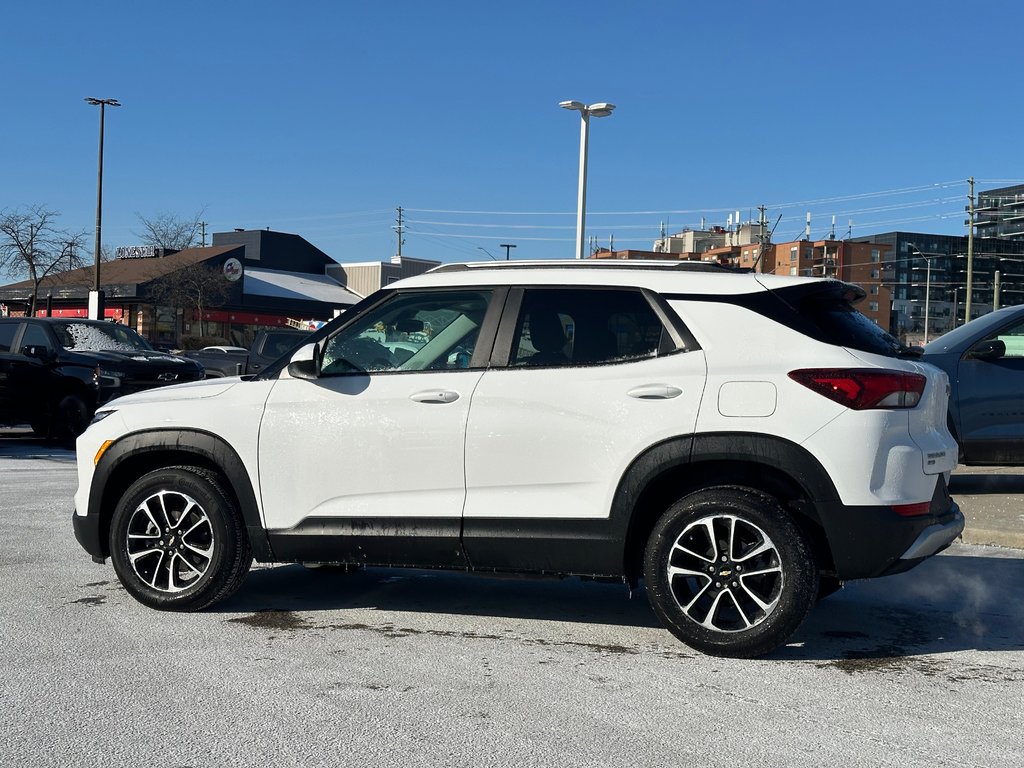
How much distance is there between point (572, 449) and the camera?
5074mm

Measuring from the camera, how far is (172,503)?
18.8 ft

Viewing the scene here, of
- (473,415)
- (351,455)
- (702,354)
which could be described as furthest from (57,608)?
(702,354)

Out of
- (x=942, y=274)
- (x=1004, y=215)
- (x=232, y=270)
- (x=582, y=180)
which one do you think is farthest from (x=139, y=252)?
(x=1004, y=215)

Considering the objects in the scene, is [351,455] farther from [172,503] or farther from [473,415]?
[172,503]

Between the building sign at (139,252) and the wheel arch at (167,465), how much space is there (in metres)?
67.7

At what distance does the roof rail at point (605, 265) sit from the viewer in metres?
5.36

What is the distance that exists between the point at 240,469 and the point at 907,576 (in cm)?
420

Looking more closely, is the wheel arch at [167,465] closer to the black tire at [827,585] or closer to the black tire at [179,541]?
the black tire at [179,541]

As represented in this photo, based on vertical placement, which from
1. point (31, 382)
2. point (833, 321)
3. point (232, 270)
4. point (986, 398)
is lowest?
point (31, 382)

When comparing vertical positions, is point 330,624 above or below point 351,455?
below

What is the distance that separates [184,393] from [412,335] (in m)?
1.25

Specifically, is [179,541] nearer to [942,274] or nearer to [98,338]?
[98,338]

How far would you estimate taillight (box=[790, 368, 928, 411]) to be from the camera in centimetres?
475

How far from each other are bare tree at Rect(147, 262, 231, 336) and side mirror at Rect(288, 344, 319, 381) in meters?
55.8
